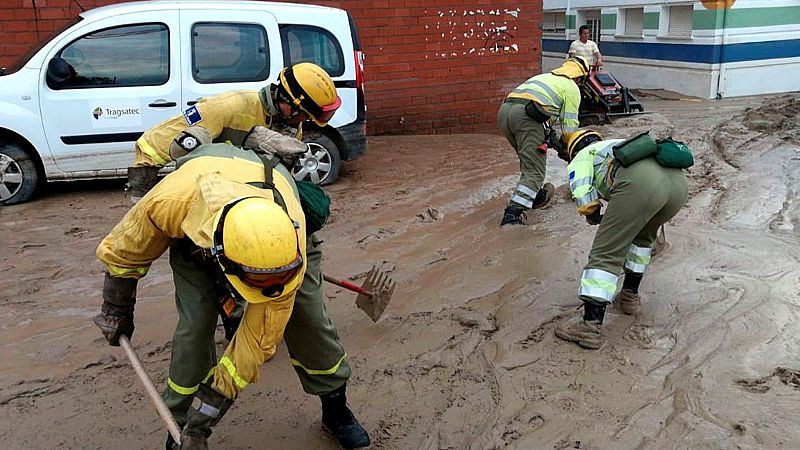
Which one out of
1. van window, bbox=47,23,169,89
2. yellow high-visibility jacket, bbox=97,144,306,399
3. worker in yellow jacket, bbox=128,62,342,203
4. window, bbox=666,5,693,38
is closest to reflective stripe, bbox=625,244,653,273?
worker in yellow jacket, bbox=128,62,342,203

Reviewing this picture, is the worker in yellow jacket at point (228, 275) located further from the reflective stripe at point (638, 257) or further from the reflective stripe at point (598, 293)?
the reflective stripe at point (638, 257)

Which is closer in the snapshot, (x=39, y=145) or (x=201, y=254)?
(x=201, y=254)

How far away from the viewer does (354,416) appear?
328cm

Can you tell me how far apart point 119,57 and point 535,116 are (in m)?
3.73

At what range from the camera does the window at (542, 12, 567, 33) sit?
741 inches

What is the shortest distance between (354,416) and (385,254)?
88.5 inches

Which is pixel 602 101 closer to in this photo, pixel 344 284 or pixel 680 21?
pixel 680 21

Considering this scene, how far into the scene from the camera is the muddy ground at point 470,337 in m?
3.25

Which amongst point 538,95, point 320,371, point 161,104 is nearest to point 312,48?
point 161,104

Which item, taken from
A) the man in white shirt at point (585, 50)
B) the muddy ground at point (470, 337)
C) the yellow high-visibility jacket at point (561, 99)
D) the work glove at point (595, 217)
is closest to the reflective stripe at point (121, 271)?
the muddy ground at point (470, 337)

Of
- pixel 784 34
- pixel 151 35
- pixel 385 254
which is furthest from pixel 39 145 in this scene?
pixel 784 34

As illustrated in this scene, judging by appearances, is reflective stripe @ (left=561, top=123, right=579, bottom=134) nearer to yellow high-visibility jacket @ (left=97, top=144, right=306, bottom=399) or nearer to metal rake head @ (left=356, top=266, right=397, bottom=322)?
metal rake head @ (left=356, top=266, right=397, bottom=322)

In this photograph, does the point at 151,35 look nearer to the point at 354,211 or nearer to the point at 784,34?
the point at 354,211

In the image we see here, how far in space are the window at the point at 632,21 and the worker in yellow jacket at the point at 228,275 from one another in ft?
46.5
